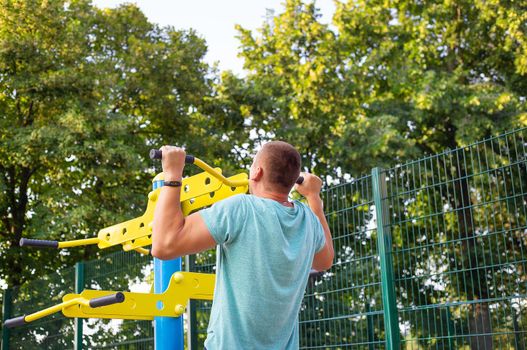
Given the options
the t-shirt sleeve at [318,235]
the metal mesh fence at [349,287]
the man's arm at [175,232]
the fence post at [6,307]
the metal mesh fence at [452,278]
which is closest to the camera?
the man's arm at [175,232]

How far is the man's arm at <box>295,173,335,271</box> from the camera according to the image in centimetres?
246

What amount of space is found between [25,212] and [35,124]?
88.8 inches

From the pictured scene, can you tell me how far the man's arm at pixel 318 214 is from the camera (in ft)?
8.09

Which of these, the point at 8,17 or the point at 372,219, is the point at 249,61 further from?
the point at 372,219

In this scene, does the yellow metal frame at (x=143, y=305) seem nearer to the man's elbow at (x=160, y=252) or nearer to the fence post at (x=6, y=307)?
the man's elbow at (x=160, y=252)

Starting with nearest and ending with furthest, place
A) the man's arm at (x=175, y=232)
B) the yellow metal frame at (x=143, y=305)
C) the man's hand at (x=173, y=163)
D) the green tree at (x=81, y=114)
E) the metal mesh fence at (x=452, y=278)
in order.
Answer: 1. the man's arm at (x=175, y=232)
2. the man's hand at (x=173, y=163)
3. the yellow metal frame at (x=143, y=305)
4. the metal mesh fence at (x=452, y=278)
5. the green tree at (x=81, y=114)

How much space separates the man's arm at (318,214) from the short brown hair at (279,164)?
38 centimetres

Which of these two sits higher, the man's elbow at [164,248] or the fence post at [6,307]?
the fence post at [6,307]

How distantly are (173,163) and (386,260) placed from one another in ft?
8.54

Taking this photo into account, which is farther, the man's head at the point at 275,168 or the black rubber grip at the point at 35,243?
the black rubber grip at the point at 35,243

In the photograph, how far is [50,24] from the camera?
43.4 ft

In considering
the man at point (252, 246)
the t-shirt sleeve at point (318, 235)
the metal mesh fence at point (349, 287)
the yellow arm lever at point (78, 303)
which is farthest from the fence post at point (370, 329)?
the man at point (252, 246)

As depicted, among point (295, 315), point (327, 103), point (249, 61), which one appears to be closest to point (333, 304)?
point (295, 315)

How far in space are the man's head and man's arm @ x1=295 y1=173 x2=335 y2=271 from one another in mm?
381
